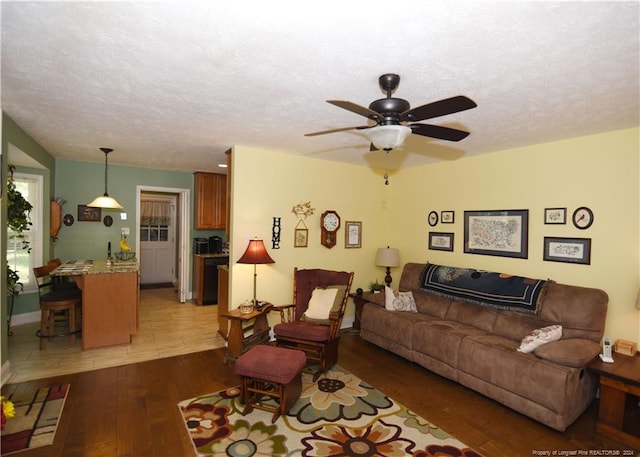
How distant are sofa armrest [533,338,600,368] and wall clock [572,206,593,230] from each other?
3.70 ft

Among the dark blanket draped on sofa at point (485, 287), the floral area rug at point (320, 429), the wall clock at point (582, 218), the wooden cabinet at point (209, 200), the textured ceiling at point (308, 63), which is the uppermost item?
the textured ceiling at point (308, 63)

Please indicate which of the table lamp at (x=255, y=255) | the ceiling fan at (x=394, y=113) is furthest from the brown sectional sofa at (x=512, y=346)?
the ceiling fan at (x=394, y=113)

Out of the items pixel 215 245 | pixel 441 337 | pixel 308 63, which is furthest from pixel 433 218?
pixel 215 245

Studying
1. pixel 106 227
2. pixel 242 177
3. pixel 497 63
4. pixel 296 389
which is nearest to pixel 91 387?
pixel 296 389

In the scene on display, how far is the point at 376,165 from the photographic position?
201 inches

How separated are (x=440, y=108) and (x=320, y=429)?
2431 mm

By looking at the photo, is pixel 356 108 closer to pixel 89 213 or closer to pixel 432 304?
pixel 432 304

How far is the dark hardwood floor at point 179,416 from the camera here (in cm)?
235

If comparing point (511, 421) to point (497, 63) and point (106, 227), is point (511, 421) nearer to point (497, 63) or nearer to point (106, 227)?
point (497, 63)

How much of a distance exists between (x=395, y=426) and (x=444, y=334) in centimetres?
114

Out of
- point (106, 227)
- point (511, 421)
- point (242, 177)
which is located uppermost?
point (242, 177)

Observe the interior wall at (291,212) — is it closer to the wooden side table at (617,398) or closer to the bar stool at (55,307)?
the bar stool at (55,307)

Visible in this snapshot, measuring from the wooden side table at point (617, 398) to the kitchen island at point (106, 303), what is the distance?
4811 millimetres

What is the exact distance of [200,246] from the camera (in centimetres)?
636
